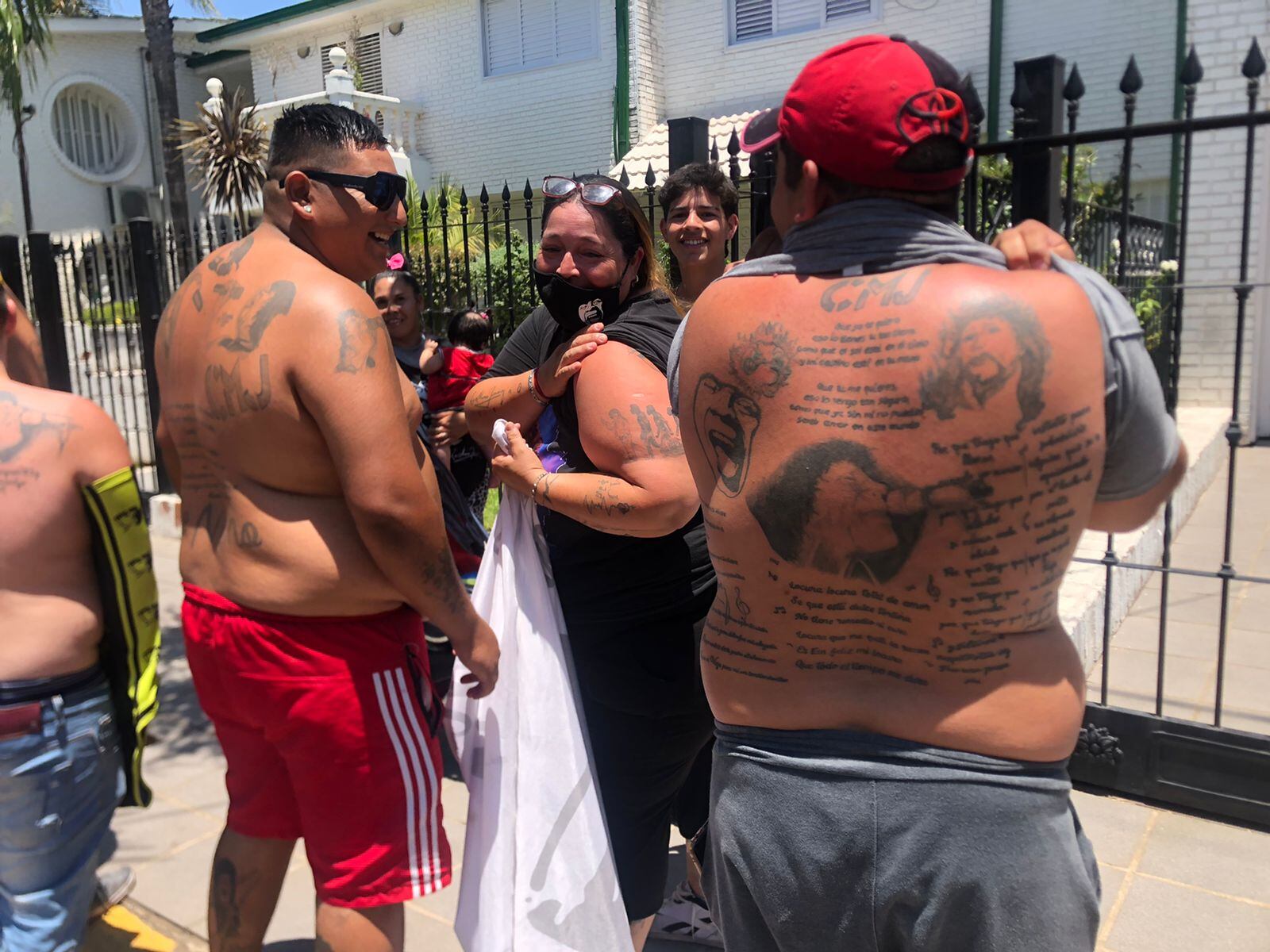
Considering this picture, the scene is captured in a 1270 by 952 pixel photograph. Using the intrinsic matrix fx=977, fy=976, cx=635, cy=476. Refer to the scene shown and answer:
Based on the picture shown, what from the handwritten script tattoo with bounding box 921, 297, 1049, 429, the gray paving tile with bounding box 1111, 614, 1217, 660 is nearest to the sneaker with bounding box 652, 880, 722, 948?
the handwritten script tattoo with bounding box 921, 297, 1049, 429

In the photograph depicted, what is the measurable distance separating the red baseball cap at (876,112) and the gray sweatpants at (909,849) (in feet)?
2.60

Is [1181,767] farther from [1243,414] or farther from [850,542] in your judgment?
[1243,414]

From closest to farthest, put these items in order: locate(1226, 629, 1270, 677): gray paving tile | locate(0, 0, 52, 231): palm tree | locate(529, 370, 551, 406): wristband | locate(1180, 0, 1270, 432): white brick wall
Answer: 1. locate(529, 370, 551, 406): wristband
2. locate(1226, 629, 1270, 677): gray paving tile
3. locate(0, 0, 52, 231): palm tree
4. locate(1180, 0, 1270, 432): white brick wall

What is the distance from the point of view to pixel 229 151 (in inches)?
534

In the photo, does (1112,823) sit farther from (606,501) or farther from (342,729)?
(342,729)

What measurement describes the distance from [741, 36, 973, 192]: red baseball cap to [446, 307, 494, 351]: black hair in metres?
3.97

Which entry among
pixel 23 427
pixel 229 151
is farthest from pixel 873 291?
pixel 229 151

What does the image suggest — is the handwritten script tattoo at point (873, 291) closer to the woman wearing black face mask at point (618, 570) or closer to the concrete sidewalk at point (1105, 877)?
the woman wearing black face mask at point (618, 570)

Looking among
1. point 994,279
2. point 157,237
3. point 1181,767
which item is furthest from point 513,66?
point 994,279

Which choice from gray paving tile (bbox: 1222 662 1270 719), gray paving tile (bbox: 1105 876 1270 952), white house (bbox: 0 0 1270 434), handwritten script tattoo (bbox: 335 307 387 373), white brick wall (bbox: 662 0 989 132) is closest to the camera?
handwritten script tattoo (bbox: 335 307 387 373)

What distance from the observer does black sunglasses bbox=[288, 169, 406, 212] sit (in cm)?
214

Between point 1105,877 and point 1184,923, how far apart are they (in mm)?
276

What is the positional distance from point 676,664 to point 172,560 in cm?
601

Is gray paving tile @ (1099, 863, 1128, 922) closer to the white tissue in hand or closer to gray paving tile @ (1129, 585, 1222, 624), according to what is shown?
the white tissue in hand
